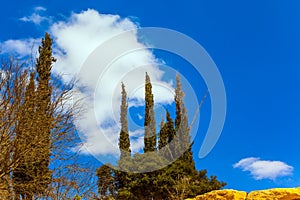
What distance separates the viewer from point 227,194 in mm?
3930

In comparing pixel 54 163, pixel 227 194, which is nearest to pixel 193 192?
pixel 54 163

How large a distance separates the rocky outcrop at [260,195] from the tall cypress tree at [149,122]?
597 inches

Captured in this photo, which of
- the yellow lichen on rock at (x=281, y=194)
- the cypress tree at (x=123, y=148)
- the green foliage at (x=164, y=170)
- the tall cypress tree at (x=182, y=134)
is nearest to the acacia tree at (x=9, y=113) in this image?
the yellow lichen on rock at (x=281, y=194)

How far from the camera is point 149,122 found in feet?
65.9

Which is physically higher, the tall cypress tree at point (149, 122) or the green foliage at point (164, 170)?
the tall cypress tree at point (149, 122)

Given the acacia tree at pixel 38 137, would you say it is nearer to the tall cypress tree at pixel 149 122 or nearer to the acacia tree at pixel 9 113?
the acacia tree at pixel 9 113

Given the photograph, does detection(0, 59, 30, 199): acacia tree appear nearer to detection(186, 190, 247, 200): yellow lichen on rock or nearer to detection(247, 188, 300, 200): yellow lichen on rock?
detection(186, 190, 247, 200): yellow lichen on rock

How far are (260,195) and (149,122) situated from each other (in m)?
16.4

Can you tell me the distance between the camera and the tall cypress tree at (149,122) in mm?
19438

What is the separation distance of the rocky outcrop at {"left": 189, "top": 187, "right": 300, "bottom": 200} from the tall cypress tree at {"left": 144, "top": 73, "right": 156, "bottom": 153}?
15.2 meters

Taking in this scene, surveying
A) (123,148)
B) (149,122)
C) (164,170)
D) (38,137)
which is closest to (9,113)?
(38,137)

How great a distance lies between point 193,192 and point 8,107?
30.9ft

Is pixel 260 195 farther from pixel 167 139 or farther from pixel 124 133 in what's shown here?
pixel 124 133

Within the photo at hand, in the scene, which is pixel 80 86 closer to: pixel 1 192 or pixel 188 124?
pixel 1 192
